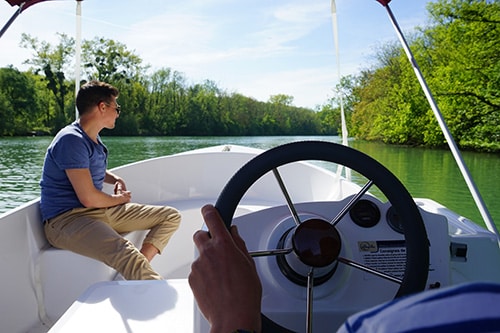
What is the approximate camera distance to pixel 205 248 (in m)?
0.46

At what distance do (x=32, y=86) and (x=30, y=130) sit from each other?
2894mm

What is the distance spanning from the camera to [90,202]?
168 centimetres

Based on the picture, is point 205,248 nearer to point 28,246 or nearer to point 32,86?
point 28,246

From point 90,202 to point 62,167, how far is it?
17 cm

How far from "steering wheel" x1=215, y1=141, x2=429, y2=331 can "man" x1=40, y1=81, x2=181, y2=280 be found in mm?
898

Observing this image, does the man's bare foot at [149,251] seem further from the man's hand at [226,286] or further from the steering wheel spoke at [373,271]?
the man's hand at [226,286]

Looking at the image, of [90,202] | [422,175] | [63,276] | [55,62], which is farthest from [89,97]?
[55,62]

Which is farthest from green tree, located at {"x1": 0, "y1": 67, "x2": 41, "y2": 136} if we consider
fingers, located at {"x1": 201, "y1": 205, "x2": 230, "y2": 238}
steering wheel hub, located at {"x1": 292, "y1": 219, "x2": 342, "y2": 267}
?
fingers, located at {"x1": 201, "y1": 205, "x2": 230, "y2": 238}

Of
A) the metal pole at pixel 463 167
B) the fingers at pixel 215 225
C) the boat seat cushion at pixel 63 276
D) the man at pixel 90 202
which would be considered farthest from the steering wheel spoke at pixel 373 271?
the boat seat cushion at pixel 63 276

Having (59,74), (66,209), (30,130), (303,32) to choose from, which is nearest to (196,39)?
(303,32)

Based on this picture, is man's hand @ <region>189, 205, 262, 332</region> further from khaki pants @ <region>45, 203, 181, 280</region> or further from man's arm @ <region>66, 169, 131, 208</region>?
man's arm @ <region>66, 169, 131, 208</region>

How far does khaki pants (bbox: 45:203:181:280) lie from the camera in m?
1.54

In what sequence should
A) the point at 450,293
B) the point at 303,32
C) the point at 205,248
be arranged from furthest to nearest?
1. the point at 303,32
2. the point at 205,248
3. the point at 450,293

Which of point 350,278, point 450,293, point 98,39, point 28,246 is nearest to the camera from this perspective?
point 450,293
